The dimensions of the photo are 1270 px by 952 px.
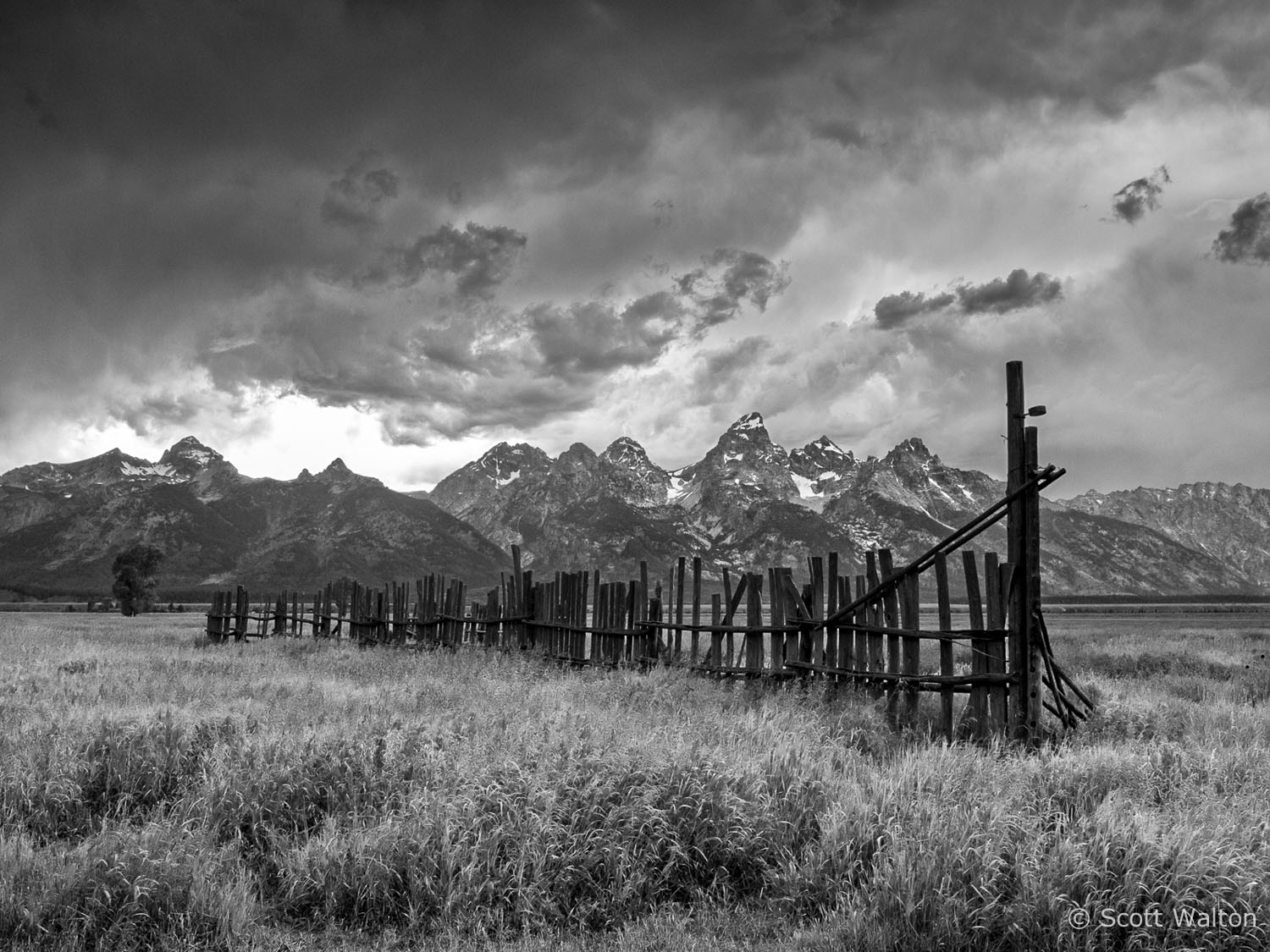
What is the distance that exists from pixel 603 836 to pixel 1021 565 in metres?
6.02

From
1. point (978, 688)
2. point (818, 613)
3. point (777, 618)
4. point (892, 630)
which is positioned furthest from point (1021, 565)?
point (777, 618)

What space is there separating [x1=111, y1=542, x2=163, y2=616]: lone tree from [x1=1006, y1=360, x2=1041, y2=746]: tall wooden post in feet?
237

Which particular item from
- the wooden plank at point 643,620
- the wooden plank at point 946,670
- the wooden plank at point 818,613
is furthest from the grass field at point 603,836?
the wooden plank at point 643,620

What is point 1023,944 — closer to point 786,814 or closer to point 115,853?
point 786,814

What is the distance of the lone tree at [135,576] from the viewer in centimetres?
6619

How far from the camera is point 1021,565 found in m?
9.04

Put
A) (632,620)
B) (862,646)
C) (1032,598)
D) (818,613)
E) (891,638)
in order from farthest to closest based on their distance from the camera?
(632,620) < (818,613) < (862,646) < (891,638) < (1032,598)

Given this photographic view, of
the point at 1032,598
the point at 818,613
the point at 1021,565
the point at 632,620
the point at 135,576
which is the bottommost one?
the point at 135,576

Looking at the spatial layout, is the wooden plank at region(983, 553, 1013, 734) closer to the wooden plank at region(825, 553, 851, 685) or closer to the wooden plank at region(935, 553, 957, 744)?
the wooden plank at region(935, 553, 957, 744)

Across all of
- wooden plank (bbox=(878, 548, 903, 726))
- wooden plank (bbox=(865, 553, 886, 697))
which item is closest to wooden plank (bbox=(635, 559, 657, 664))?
wooden plank (bbox=(865, 553, 886, 697))

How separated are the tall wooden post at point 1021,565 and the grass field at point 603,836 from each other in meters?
0.64

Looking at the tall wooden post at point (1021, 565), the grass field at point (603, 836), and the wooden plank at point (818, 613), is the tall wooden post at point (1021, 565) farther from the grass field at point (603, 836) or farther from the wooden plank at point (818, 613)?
the wooden plank at point (818, 613)

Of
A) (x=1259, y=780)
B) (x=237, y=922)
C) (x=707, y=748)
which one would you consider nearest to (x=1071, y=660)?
(x=1259, y=780)

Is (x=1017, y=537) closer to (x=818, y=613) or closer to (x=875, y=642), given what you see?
(x=875, y=642)
